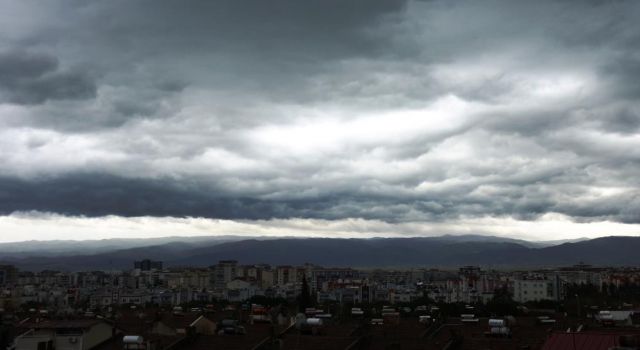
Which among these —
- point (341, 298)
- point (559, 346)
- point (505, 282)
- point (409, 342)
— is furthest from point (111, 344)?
point (505, 282)

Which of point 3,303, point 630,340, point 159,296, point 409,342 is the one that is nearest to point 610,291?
point 159,296

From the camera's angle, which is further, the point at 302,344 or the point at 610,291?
the point at 610,291

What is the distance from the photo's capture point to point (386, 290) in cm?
19000

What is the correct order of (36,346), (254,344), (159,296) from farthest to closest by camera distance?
(159,296) < (36,346) < (254,344)

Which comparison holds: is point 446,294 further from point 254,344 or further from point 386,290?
point 254,344

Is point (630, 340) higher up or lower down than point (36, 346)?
higher up

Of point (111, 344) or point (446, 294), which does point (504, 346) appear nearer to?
point (111, 344)

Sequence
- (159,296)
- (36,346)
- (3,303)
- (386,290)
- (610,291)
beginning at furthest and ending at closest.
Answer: (386,290) → (159,296) → (610,291) → (3,303) → (36,346)

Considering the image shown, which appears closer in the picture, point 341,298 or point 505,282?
point 341,298

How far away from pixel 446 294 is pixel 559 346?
161038 millimetres

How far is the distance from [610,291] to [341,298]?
60054 millimetres

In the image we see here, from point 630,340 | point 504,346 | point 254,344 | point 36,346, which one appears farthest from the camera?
point 36,346

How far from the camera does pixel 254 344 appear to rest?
35.1m

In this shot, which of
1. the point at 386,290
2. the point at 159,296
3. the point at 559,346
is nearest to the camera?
the point at 559,346
